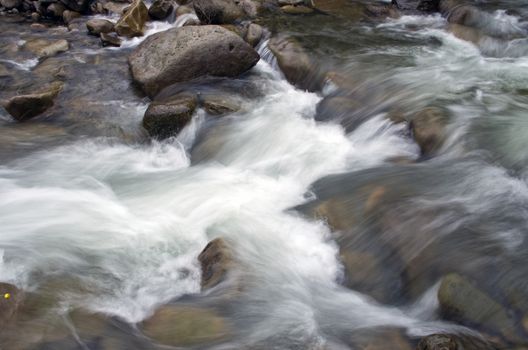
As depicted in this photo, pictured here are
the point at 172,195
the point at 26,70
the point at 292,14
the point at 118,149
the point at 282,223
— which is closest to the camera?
the point at 282,223

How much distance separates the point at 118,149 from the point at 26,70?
11.9 ft

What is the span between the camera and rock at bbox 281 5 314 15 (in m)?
11.5

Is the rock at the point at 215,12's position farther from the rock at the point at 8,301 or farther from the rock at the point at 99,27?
the rock at the point at 8,301

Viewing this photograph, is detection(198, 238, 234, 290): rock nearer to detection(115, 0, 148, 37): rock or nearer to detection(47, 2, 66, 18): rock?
detection(115, 0, 148, 37): rock

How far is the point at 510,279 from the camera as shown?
4.44 metres

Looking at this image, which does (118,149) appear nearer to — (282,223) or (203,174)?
(203,174)

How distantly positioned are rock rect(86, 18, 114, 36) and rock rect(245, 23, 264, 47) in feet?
10.8

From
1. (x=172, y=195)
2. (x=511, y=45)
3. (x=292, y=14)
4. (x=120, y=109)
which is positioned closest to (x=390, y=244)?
(x=172, y=195)

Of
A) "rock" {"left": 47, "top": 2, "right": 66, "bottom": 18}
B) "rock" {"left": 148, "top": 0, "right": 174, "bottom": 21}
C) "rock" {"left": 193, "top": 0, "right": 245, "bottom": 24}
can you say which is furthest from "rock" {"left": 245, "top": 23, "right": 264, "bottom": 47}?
"rock" {"left": 47, "top": 2, "right": 66, "bottom": 18}

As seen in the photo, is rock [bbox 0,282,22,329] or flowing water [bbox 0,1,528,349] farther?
flowing water [bbox 0,1,528,349]

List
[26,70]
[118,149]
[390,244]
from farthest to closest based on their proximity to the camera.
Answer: [26,70]
[118,149]
[390,244]

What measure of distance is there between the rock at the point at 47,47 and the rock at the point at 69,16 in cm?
190

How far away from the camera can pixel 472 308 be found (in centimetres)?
421

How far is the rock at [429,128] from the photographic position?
6422 mm
